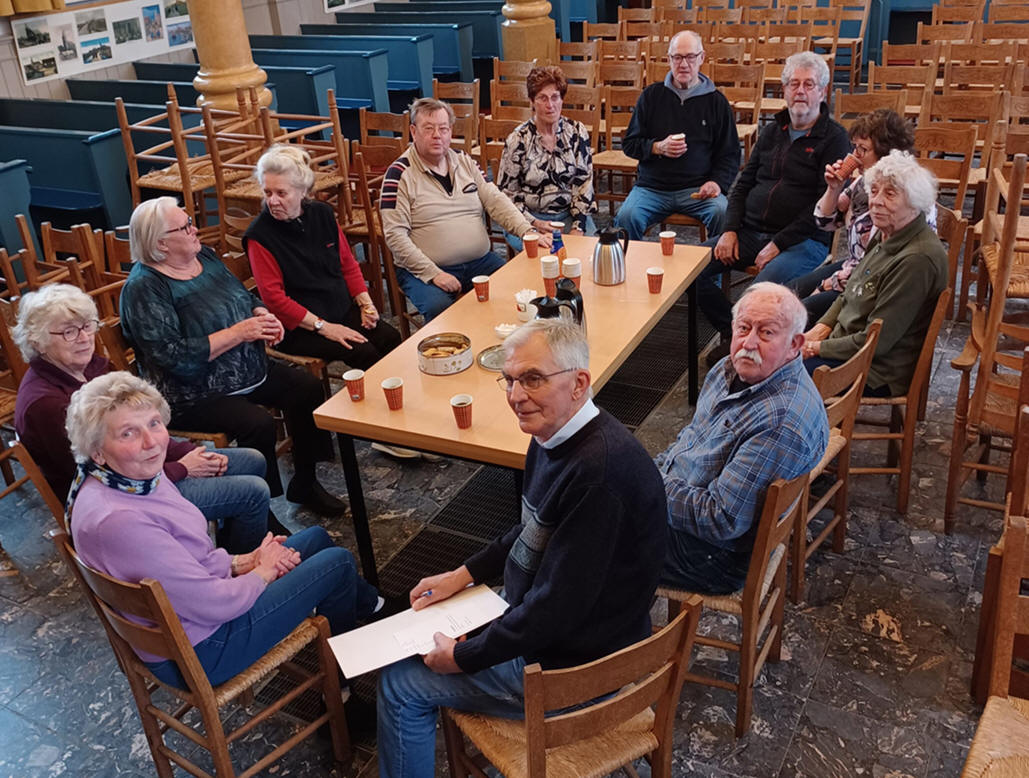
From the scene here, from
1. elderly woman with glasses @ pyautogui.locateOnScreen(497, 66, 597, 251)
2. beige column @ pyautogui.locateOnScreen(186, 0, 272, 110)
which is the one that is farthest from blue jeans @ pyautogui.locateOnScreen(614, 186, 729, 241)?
beige column @ pyautogui.locateOnScreen(186, 0, 272, 110)

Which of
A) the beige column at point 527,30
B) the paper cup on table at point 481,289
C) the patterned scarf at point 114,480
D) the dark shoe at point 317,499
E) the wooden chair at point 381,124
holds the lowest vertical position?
the dark shoe at point 317,499

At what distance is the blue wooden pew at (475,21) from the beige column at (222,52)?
3.04m

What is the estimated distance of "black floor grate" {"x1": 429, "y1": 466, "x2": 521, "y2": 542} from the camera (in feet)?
11.3

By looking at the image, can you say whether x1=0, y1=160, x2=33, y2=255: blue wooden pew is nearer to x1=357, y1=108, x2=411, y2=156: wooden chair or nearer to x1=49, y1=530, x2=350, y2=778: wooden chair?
x1=357, y1=108, x2=411, y2=156: wooden chair

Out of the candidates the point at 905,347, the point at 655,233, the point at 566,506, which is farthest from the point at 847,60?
the point at 566,506

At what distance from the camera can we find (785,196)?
4.35m

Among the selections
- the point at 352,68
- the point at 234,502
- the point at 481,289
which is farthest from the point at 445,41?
the point at 234,502

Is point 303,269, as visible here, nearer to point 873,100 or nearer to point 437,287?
point 437,287

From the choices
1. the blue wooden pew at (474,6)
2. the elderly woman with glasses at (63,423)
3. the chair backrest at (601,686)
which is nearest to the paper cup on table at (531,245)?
the elderly woman with glasses at (63,423)

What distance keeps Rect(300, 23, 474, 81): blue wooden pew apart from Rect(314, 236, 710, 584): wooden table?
5.49 m

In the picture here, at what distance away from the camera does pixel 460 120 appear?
545 centimetres

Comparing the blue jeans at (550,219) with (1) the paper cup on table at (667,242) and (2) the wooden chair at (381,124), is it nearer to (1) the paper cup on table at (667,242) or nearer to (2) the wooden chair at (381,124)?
(2) the wooden chair at (381,124)

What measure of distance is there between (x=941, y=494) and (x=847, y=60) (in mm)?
7379

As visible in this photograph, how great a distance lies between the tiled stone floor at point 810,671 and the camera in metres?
2.46
